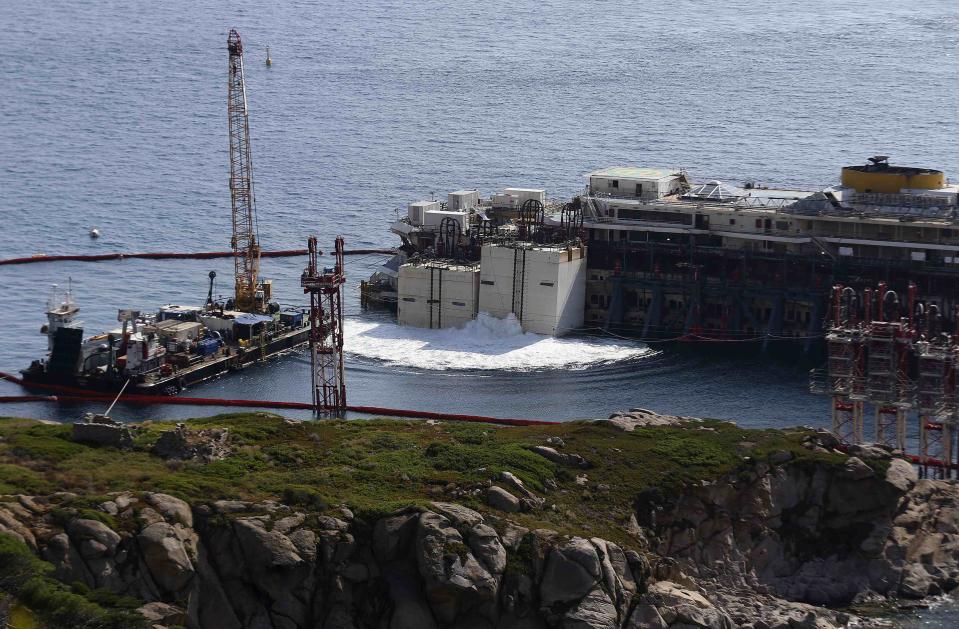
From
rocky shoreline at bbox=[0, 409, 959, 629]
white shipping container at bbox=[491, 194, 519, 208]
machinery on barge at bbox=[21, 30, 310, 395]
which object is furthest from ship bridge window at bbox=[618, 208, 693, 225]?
rocky shoreline at bbox=[0, 409, 959, 629]

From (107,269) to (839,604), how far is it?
10767cm

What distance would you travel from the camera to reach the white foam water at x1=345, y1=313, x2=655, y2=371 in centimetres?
14900

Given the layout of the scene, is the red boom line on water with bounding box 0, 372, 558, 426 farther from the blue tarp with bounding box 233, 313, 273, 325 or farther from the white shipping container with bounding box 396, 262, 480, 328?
the white shipping container with bounding box 396, 262, 480, 328

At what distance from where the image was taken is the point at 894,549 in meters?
97.8

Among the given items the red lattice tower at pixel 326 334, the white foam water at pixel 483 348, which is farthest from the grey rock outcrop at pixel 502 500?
the white foam water at pixel 483 348

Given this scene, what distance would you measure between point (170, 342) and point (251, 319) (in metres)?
8.67

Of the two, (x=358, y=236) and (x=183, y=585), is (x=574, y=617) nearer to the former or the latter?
(x=183, y=585)

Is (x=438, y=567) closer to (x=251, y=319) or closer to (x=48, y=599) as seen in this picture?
(x=48, y=599)

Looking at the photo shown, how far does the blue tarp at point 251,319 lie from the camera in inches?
6068

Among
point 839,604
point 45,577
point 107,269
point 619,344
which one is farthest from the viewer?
point 107,269

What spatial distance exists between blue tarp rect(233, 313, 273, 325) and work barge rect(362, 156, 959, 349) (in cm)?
1190

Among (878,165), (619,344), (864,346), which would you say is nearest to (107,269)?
(619,344)

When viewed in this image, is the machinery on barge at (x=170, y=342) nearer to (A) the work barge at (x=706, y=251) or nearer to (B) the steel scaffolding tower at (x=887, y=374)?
(A) the work barge at (x=706, y=251)

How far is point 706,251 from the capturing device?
161m
